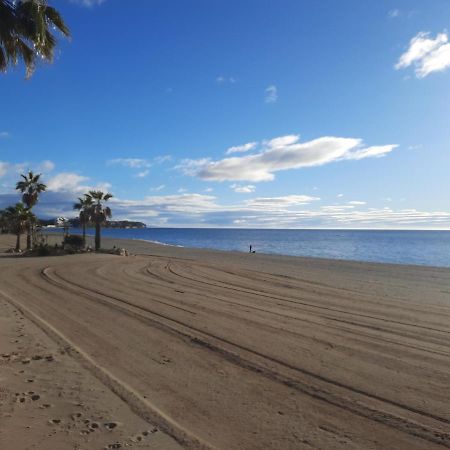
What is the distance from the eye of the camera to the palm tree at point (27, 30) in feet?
32.3

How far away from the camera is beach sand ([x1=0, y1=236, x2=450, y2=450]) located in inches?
191

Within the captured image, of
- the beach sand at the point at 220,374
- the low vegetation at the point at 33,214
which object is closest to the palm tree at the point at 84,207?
the low vegetation at the point at 33,214

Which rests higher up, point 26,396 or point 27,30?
point 27,30

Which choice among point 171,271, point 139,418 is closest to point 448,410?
point 139,418

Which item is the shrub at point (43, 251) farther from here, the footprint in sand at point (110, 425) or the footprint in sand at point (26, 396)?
the footprint in sand at point (110, 425)

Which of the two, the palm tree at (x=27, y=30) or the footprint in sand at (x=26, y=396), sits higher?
the palm tree at (x=27, y=30)

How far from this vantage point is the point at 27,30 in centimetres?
1016

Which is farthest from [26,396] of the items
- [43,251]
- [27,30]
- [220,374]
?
[43,251]

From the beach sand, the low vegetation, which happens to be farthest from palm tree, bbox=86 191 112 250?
the beach sand

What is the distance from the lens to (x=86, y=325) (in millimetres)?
10312

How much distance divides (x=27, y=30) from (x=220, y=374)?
8948 millimetres

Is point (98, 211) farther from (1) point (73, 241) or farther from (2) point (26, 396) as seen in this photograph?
(2) point (26, 396)

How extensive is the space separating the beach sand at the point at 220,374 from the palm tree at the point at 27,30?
6594 mm

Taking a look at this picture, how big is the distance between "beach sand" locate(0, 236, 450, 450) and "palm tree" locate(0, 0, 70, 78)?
21.6ft
